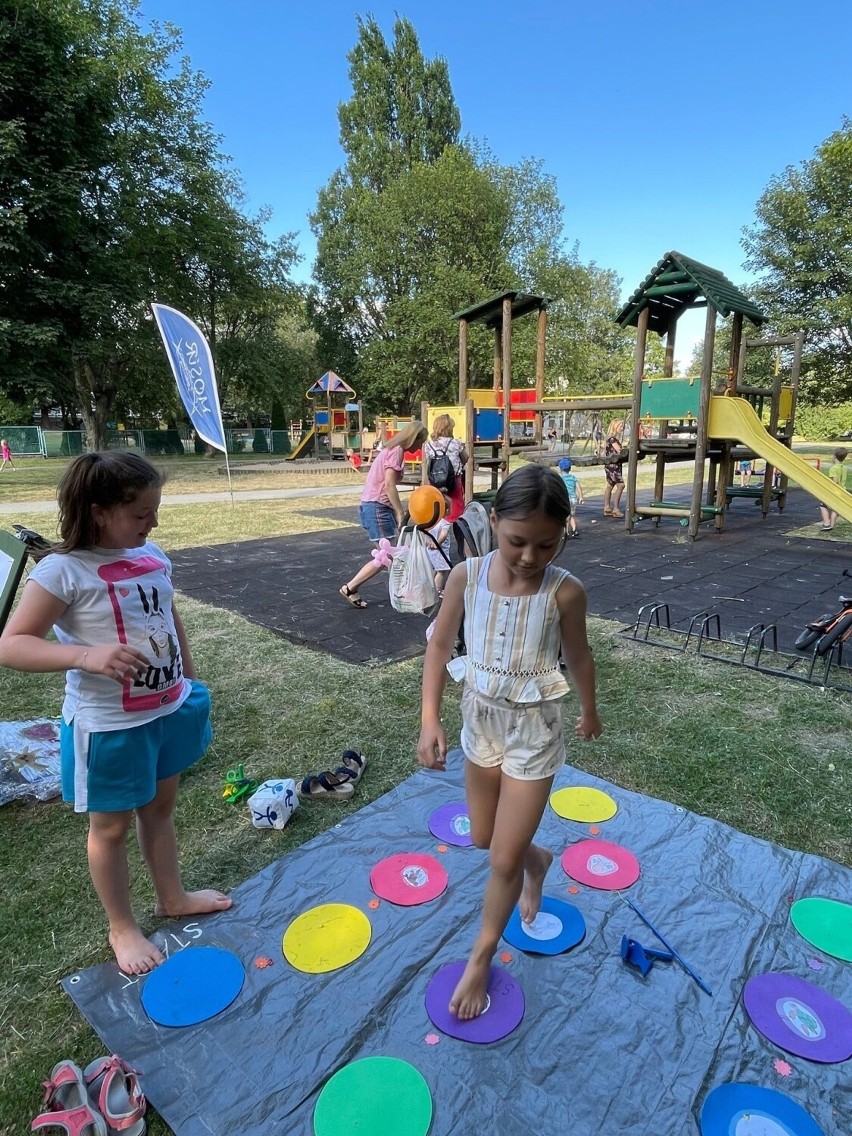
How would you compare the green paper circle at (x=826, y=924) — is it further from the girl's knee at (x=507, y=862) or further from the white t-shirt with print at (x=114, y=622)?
the white t-shirt with print at (x=114, y=622)

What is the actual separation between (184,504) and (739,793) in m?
12.9

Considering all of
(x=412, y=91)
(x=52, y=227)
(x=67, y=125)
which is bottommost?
(x=52, y=227)

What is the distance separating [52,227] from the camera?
1625 cm

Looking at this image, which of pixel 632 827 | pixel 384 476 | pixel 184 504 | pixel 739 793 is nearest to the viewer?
pixel 632 827

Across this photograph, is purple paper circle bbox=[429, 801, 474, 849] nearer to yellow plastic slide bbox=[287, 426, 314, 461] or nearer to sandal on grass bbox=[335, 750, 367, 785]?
sandal on grass bbox=[335, 750, 367, 785]

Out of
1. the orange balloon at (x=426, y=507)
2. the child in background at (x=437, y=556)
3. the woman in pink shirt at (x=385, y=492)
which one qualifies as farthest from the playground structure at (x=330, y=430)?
the orange balloon at (x=426, y=507)

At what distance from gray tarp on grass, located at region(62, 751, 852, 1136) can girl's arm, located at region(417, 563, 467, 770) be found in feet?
2.47

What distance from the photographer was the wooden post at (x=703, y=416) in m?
9.22

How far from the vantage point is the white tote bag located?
4.66 m

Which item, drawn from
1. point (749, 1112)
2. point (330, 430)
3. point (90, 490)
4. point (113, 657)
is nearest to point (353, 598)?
point (90, 490)

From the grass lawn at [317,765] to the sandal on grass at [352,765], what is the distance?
0.16 feet

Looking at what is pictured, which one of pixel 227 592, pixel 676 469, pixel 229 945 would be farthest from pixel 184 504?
pixel 676 469

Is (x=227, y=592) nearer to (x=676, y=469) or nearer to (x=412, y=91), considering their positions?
(x=676, y=469)

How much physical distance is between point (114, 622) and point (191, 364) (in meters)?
11.9
